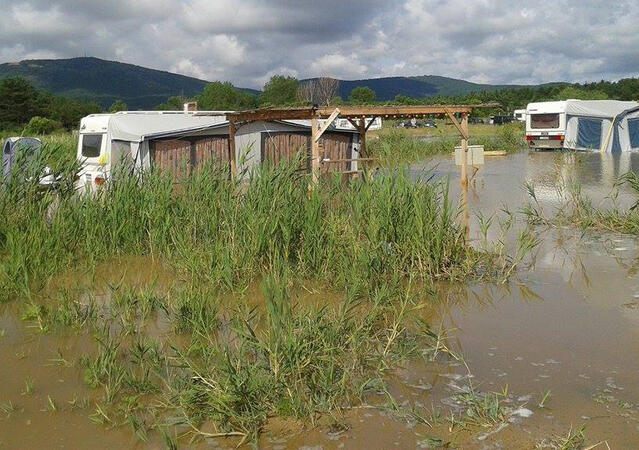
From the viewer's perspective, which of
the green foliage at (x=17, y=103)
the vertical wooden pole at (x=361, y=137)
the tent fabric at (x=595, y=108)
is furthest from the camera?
the green foliage at (x=17, y=103)

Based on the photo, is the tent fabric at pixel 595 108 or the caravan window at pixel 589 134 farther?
the caravan window at pixel 589 134

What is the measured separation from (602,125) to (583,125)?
113cm

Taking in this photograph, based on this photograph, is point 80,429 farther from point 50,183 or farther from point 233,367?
point 50,183

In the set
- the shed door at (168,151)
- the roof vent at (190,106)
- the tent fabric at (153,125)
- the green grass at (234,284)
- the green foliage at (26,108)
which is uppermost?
the green foliage at (26,108)

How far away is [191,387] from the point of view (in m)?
4.20

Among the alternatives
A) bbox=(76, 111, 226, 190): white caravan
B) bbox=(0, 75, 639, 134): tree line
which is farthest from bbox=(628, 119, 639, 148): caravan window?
bbox=(76, 111, 226, 190): white caravan

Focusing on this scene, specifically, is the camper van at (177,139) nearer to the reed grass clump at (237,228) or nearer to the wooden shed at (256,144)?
the wooden shed at (256,144)

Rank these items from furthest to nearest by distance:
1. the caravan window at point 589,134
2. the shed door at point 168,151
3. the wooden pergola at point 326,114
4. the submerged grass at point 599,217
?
1. the caravan window at point 589,134
2. the shed door at point 168,151
3. the wooden pergola at point 326,114
4. the submerged grass at point 599,217

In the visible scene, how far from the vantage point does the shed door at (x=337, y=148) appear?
57.0 feet

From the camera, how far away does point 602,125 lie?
3047 cm

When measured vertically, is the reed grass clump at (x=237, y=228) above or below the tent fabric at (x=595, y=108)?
below

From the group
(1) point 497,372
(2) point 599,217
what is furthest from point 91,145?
(1) point 497,372

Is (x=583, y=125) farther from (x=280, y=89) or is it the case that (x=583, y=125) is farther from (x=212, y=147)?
(x=280, y=89)

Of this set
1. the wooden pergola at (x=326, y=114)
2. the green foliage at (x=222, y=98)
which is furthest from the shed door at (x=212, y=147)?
the green foliage at (x=222, y=98)
